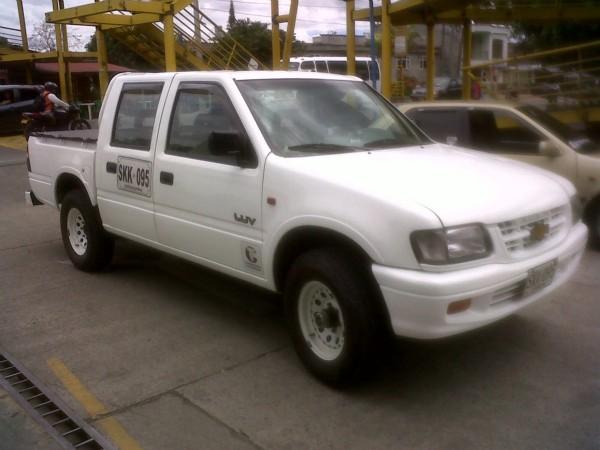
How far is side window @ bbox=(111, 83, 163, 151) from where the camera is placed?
5.34 meters

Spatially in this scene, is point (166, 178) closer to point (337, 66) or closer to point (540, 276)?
point (540, 276)

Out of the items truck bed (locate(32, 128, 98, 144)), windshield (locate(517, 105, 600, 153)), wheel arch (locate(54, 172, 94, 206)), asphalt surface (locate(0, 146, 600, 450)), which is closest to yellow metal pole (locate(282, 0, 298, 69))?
windshield (locate(517, 105, 600, 153))

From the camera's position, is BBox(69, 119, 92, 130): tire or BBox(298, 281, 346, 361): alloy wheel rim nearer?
BBox(298, 281, 346, 361): alloy wheel rim

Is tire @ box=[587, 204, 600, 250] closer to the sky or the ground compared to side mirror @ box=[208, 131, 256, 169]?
closer to the ground

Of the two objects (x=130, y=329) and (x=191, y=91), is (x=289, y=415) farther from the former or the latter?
(x=191, y=91)

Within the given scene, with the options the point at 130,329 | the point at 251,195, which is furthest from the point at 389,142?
the point at 130,329

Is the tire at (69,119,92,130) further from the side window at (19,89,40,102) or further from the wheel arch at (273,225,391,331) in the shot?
the wheel arch at (273,225,391,331)

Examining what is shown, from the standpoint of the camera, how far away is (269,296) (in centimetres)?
561

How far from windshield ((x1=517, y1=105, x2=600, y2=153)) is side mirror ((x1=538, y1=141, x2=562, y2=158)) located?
7.0 inches

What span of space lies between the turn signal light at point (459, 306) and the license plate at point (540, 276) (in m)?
0.47

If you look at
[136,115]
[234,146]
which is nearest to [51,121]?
[136,115]

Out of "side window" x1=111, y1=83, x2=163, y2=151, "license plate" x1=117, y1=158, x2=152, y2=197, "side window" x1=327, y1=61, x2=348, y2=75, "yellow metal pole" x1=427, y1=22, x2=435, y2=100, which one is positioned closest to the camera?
"license plate" x1=117, y1=158, x2=152, y2=197

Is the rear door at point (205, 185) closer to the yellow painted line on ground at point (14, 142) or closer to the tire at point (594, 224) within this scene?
the tire at point (594, 224)

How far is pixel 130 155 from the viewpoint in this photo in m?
5.41
